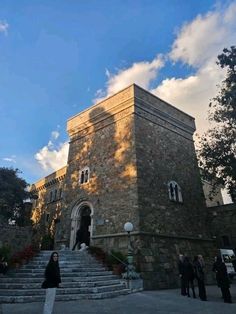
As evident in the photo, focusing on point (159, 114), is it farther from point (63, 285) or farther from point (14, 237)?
point (14, 237)

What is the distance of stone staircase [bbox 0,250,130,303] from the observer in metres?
8.58

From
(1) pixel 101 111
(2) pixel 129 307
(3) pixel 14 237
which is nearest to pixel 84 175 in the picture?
(1) pixel 101 111

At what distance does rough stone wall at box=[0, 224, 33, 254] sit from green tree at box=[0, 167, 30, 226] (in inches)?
233

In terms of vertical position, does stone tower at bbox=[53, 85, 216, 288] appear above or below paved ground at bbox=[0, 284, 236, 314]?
above

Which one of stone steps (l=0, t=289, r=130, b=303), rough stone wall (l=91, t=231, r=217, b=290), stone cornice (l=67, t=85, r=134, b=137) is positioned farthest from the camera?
stone cornice (l=67, t=85, r=134, b=137)

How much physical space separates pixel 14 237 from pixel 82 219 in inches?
245

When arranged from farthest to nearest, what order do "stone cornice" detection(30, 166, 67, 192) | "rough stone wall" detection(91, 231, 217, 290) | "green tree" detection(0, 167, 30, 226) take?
"stone cornice" detection(30, 166, 67, 192) < "green tree" detection(0, 167, 30, 226) < "rough stone wall" detection(91, 231, 217, 290)

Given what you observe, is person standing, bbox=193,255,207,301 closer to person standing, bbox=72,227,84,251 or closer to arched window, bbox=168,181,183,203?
arched window, bbox=168,181,183,203

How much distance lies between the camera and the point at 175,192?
52.7 ft

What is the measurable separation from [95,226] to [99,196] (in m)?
1.72

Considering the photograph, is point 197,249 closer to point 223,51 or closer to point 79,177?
point 79,177

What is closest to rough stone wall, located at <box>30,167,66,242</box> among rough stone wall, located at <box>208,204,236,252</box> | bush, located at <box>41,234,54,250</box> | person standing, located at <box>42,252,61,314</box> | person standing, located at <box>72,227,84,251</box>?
bush, located at <box>41,234,54,250</box>

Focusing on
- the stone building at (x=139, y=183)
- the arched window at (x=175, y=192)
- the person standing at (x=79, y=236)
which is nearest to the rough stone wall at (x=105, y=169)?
the stone building at (x=139, y=183)

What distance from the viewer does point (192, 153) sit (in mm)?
18875
